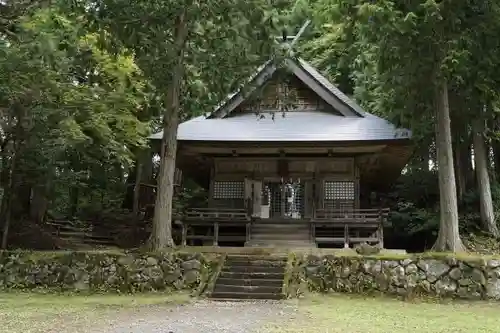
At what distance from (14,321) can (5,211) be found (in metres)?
8.27

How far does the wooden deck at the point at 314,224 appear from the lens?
51.2 ft

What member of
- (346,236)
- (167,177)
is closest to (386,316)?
(167,177)

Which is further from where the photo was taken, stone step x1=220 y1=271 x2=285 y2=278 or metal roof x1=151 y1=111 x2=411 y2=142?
metal roof x1=151 y1=111 x2=411 y2=142

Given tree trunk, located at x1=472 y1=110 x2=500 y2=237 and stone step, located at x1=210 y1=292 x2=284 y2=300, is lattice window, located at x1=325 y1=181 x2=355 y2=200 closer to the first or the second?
tree trunk, located at x1=472 y1=110 x2=500 y2=237

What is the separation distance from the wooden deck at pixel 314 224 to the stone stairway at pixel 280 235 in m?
0.10

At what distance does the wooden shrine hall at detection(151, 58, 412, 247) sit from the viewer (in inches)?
625

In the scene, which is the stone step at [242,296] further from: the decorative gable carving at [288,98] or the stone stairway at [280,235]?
the decorative gable carving at [288,98]

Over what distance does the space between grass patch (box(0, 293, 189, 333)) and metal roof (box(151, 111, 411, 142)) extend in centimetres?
646

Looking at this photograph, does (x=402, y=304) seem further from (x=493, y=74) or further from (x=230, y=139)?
(x=230, y=139)

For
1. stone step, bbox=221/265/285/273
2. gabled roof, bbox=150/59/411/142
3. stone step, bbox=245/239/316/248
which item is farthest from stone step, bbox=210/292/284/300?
gabled roof, bbox=150/59/411/142

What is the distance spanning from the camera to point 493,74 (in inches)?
511

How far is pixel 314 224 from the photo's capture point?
52.5 ft

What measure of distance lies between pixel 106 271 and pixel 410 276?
268 inches

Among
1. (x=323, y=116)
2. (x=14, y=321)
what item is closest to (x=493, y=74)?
(x=323, y=116)
